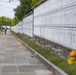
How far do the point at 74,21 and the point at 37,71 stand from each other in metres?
2.29

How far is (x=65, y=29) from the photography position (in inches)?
520

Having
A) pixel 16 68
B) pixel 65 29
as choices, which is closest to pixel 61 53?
pixel 65 29

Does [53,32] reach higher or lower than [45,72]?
higher

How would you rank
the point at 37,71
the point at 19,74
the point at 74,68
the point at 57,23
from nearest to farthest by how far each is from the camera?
the point at 74,68
the point at 19,74
the point at 37,71
the point at 57,23

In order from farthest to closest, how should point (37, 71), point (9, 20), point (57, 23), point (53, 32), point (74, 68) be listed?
1. point (9, 20)
2. point (53, 32)
3. point (57, 23)
4. point (37, 71)
5. point (74, 68)

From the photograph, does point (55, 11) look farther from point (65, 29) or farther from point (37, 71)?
point (37, 71)

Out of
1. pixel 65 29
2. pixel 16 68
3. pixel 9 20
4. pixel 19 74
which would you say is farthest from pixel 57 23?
pixel 9 20

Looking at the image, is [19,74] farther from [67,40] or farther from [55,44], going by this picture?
[55,44]

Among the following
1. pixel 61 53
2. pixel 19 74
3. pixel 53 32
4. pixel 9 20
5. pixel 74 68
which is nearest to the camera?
pixel 74 68

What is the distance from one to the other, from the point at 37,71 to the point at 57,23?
425cm

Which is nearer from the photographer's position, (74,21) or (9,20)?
(74,21)

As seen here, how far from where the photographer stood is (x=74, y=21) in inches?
455

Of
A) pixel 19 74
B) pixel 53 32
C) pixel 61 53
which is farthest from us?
pixel 53 32

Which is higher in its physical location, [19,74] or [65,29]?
[65,29]
